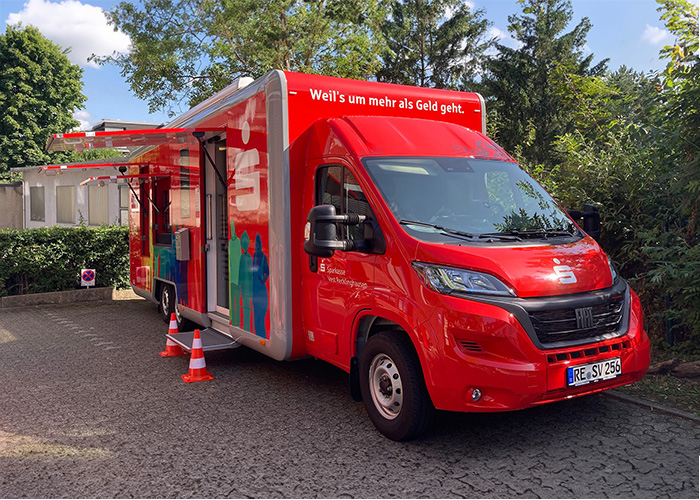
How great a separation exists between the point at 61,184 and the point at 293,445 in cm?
2161

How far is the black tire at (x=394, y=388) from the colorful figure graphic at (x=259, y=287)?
1385mm

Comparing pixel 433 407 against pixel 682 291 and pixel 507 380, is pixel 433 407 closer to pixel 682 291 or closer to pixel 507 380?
pixel 507 380

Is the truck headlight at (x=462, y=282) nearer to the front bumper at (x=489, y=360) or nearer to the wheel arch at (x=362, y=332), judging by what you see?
the front bumper at (x=489, y=360)

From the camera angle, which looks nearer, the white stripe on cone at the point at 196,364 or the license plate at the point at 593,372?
the license plate at the point at 593,372

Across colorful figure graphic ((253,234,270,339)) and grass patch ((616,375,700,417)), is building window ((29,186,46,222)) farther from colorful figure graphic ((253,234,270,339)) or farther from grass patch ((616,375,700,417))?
grass patch ((616,375,700,417))

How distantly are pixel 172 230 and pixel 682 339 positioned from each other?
252 inches

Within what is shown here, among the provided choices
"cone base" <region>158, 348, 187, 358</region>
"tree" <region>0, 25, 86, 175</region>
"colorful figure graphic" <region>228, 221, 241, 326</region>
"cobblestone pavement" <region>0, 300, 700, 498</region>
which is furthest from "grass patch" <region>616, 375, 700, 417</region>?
"tree" <region>0, 25, 86, 175</region>

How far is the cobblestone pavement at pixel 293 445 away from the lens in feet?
12.3

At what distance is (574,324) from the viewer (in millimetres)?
4066

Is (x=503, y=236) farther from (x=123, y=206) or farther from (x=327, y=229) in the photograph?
(x=123, y=206)

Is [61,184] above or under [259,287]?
above

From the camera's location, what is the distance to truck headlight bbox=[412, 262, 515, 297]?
3963 mm

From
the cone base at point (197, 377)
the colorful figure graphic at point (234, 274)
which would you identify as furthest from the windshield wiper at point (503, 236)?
the cone base at point (197, 377)

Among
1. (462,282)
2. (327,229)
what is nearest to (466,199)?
(462,282)
